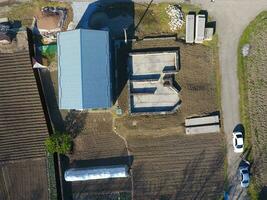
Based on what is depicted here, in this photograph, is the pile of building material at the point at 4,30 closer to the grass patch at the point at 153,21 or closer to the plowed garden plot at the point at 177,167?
the grass patch at the point at 153,21

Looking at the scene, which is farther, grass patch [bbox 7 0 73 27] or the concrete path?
grass patch [bbox 7 0 73 27]

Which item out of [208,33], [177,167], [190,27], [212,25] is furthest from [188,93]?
[177,167]

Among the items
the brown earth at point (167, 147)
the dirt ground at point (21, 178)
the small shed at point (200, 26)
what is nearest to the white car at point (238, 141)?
the brown earth at point (167, 147)

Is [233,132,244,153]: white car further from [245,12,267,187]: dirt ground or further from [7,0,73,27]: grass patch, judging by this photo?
[7,0,73,27]: grass patch

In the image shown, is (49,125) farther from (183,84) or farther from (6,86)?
(183,84)

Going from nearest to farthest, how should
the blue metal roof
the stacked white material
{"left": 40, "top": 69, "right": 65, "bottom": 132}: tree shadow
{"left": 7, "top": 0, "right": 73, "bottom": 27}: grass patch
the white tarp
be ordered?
1. the blue metal roof
2. the stacked white material
3. the white tarp
4. {"left": 40, "top": 69, "right": 65, "bottom": 132}: tree shadow
5. {"left": 7, "top": 0, "right": 73, "bottom": 27}: grass patch

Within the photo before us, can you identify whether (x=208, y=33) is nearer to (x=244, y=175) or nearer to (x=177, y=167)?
(x=177, y=167)

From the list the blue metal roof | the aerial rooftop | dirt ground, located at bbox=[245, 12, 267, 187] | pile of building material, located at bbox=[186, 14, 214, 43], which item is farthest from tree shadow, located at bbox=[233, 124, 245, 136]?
the blue metal roof
